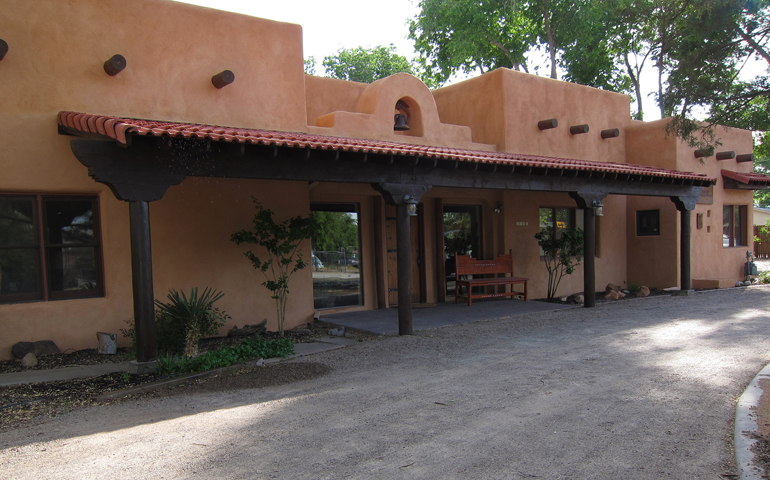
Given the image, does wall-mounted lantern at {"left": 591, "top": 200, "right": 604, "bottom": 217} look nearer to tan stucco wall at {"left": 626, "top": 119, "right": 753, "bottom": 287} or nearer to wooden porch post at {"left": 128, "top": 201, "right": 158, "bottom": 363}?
tan stucco wall at {"left": 626, "top": 119, "right": 753, "bottom": 287}

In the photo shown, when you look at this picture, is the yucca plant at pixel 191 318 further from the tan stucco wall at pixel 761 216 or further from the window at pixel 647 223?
the tan stucco wall at pixel 761 216

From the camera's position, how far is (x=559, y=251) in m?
13.9

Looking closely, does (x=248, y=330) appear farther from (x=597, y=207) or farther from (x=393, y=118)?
(x=597, y=207)

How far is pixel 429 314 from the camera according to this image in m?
10.8

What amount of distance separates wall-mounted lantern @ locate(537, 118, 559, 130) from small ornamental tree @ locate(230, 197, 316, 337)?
736 cm

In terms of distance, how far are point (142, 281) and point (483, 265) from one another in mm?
8217

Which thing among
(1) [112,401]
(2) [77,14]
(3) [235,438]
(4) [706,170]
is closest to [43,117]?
(2) [77,14]

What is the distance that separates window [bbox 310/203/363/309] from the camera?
431 inches

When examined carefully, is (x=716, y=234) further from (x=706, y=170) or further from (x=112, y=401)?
(x=112, y=401)

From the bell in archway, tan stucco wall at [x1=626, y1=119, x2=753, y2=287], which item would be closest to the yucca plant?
the bell in archway

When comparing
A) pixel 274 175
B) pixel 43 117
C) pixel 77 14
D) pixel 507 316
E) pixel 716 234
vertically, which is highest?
pixel 77 14

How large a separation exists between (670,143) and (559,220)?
3939 mm

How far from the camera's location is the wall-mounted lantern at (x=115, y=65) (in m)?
7.71

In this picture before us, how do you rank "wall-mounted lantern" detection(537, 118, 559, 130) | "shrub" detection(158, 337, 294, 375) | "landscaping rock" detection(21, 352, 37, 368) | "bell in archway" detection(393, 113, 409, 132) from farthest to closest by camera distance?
"wall-mounted lantern" detection(537, 118, 559, 130) < "bell in archway" detection(393, 113, 409, 132) < "landscaping rock" detection(21, 352, 37, 368) < "shrub" detection(158, 337, 294, 375)
